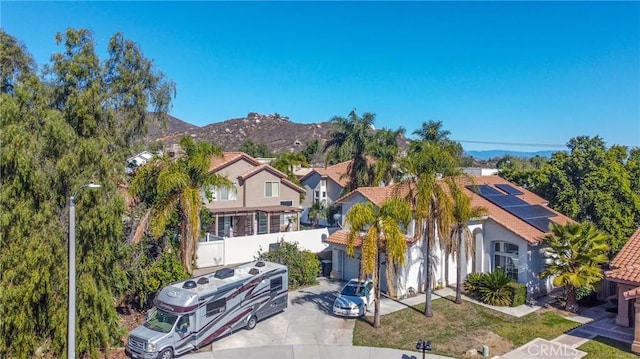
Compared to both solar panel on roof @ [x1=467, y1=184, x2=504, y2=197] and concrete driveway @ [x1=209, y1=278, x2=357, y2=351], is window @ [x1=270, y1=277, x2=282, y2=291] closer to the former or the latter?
concrete driveway @ [x1=209, y1=278, x2=357, y2=351]

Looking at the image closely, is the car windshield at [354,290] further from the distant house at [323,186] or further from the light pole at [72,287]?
the distant house at [323,186]

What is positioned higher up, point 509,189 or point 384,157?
point 384,157

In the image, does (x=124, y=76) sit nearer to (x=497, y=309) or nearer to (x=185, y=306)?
(x=185, y=306)

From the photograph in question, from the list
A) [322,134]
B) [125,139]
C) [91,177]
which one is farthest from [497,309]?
[322,134]

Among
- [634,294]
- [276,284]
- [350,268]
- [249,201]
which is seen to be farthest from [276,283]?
[249,201]

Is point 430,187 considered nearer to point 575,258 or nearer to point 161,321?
point 575,258

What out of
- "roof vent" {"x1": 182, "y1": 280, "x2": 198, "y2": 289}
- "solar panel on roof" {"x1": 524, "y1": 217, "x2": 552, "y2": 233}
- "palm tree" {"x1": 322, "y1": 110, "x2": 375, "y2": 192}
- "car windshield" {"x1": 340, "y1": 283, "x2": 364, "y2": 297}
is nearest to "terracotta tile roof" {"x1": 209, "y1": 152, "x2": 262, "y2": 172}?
"palm tree" {"x1": 322, "y1": 110, "x2": 375, "y2": 192}
